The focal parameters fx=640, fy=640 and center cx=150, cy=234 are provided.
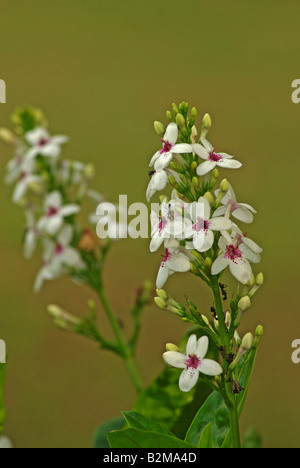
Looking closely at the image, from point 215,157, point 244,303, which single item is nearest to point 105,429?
point 244,303

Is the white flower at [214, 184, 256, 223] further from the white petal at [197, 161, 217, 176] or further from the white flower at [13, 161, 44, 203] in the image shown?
the white flower at [13, 161, 44, 203]

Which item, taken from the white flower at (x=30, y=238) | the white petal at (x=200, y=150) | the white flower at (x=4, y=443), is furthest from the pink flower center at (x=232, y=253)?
the white flower at (x=30, y=238)

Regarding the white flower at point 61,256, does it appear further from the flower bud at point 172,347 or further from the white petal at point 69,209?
the flower bud at point 172,347

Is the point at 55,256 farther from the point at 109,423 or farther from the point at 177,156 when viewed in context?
the point at 177,156

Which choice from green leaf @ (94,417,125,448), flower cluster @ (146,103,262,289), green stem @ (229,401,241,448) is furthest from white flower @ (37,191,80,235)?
green stem @ (229,401,241,448)

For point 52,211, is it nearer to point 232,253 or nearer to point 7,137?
point 7,137
